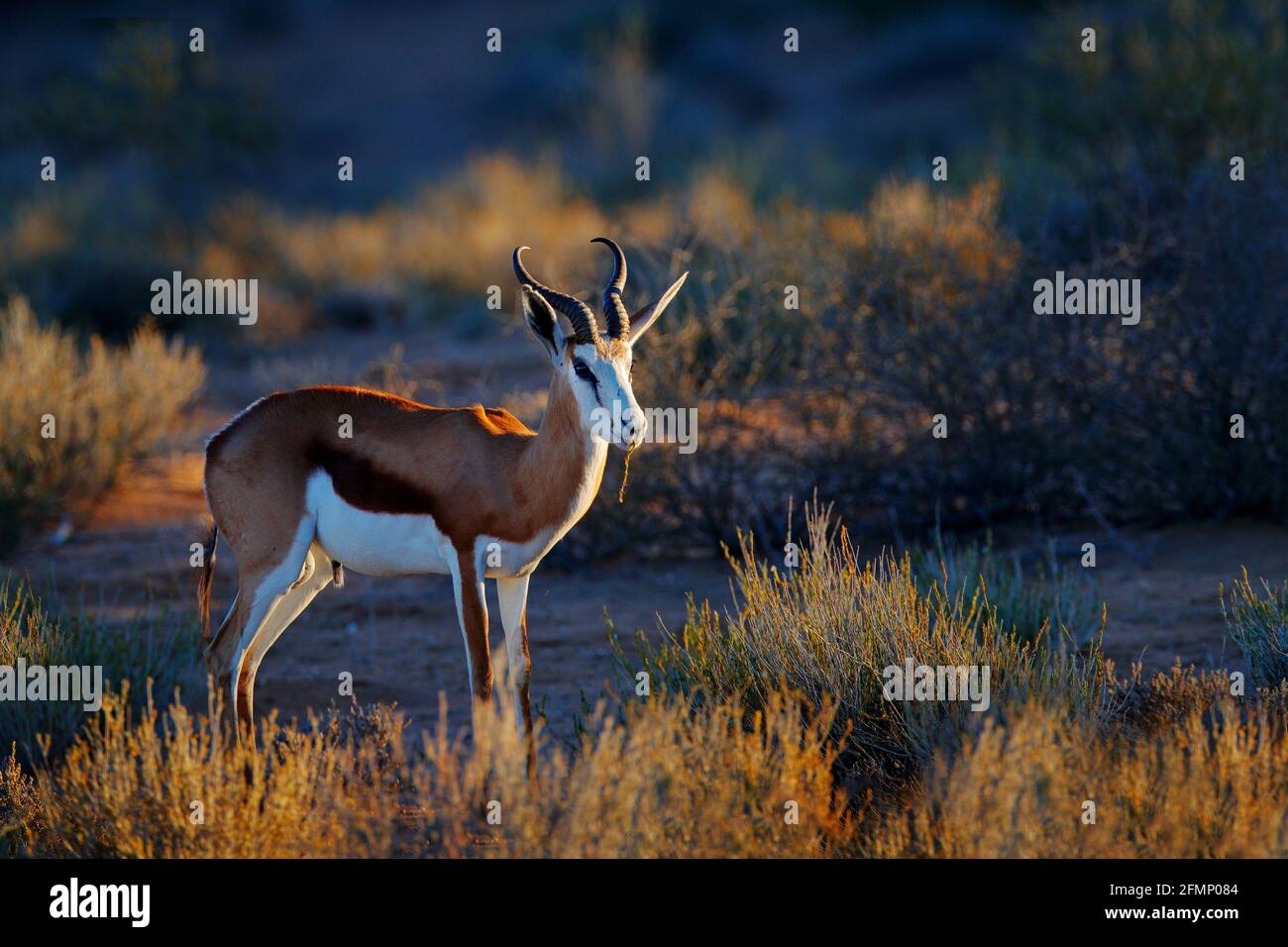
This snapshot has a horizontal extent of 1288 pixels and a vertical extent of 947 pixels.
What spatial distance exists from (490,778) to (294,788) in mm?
771

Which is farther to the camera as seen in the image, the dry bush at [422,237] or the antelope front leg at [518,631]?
the dry bush at [422,237]

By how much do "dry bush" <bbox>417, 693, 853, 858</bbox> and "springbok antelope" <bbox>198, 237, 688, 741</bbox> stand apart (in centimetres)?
80

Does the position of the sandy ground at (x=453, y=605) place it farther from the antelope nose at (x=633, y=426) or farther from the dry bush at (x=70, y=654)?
the antelope nose at (x=633, y=426)

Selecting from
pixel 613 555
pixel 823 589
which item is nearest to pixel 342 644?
pixel 613 555

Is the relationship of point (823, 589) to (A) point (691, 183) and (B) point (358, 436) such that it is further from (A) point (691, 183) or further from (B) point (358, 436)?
(A) point (691, 183)

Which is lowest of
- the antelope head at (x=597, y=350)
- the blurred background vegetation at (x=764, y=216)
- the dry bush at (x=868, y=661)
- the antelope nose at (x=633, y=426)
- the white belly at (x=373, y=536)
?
the dry bush at (x=868, y=661)

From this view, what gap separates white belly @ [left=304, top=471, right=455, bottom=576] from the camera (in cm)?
597

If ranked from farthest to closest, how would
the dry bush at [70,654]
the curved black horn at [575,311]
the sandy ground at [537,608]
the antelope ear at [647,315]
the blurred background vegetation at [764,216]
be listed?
the blurred background vegetation at [764,216], the sandy ground at [537,608], the dry bush at [70,654], the antelope ear at [647,315], the curved black horn at [575,311]

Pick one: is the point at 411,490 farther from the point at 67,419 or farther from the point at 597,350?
the point at 67,419

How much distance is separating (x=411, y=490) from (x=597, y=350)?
1026 millimetres

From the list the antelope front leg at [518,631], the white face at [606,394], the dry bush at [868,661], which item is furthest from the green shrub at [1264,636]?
the antelope front leg at [518,631]

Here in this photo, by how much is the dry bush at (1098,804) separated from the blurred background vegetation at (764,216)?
14.8 ft

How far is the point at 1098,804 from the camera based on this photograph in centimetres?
507

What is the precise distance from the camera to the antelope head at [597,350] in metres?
5.33
